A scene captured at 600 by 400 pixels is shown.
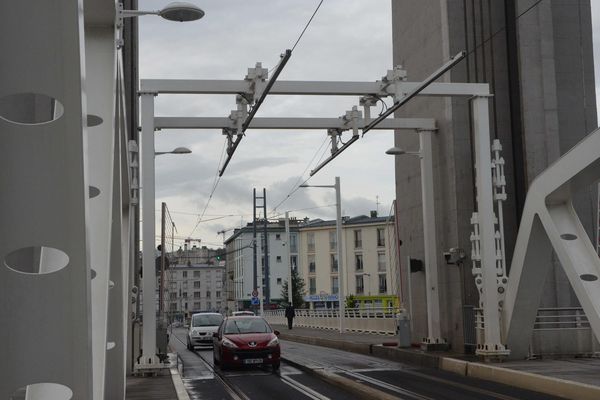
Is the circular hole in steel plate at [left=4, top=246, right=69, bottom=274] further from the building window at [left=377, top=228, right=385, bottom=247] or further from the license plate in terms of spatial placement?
the building window at [left=377, top=228, right=385, bottom=247]

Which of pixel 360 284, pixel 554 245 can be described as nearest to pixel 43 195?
pixel 554 245

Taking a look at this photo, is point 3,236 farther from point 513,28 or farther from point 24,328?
point 513,28

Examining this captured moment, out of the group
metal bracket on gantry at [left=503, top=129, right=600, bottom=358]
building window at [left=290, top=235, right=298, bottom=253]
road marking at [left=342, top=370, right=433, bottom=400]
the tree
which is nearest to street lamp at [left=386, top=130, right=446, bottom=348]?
road marking at [left=342, top=370, right=433, bottom=400]

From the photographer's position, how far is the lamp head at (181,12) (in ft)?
38.8

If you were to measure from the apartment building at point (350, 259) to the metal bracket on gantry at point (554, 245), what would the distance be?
262ft

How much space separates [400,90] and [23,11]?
1454cm

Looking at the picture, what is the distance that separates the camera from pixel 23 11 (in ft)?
12.0

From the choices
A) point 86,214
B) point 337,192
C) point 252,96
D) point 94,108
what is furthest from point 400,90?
point 337,192

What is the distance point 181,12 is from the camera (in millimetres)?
11945

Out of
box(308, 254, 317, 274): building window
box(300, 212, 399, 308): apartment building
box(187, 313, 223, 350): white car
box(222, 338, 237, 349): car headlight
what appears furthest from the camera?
box(308, 254, 317, 274): building window

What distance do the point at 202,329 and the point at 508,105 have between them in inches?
662

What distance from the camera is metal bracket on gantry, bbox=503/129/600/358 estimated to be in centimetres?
1416

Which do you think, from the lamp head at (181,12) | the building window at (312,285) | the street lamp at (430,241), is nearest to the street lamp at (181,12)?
the lamp head at (181,12)

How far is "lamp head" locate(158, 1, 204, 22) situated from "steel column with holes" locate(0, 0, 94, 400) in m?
8.33
